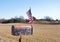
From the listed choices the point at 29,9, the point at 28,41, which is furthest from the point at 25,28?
the point at 29,9

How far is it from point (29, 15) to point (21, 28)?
1012cm

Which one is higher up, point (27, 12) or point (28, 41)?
point (27, 12)

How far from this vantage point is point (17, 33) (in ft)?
81.8

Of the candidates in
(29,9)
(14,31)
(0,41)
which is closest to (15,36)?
(14,31)

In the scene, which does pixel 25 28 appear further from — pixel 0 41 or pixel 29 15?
pixel 29 15

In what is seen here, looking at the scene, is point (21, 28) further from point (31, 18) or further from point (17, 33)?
point (31, 18)

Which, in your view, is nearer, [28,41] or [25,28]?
[28,41]

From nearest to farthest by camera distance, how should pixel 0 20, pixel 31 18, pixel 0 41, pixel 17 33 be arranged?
pixel 31 18
pixel 0 41
pixel 17 33
pixel 0 20

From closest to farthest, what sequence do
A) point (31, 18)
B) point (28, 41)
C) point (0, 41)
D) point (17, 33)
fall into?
1. point (31, 18)
2. point (0, 41)
3. point (28, 41)
4. point (17, 33)

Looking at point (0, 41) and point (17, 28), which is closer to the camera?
point (0, 41)

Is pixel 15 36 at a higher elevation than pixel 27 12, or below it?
below

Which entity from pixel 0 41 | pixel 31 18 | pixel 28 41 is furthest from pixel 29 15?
pixel 28 41

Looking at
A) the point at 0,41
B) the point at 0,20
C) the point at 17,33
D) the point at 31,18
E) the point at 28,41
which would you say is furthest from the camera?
the point at 0,20

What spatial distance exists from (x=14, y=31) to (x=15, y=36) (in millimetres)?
741
